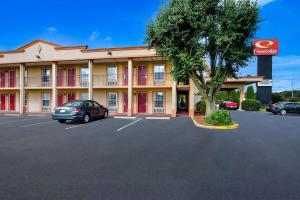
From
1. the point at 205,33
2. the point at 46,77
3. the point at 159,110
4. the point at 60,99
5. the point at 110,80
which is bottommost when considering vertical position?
the point at 159,110

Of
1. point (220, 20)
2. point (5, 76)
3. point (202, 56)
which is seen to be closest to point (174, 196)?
point (202, 56)

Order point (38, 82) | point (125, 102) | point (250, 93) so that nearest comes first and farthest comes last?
point (125, 102) < point (38, 82) < point (250, 93)

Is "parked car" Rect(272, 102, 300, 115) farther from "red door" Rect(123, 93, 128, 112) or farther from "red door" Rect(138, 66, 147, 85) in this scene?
"red door" Rect(123, 93, 128, 112)

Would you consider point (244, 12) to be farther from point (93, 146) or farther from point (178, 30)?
point (93, 146)

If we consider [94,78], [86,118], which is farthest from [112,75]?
[86,118]

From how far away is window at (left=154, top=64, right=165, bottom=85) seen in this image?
20203mm

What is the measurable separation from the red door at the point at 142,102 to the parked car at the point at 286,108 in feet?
47.4

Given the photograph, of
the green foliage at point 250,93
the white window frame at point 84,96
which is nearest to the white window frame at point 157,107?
the white window frame at point 84,96

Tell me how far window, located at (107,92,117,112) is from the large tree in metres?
9.28

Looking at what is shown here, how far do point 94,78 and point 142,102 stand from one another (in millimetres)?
6154

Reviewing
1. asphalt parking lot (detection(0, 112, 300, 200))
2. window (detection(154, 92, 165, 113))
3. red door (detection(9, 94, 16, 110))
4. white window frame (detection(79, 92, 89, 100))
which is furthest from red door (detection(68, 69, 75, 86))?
asphalt parking lot (detection(0, 112, 300, 200))

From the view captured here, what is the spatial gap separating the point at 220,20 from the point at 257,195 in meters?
12.2

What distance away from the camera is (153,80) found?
804 inches

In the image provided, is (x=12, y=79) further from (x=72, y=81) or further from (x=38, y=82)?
(x=72, y=81)
